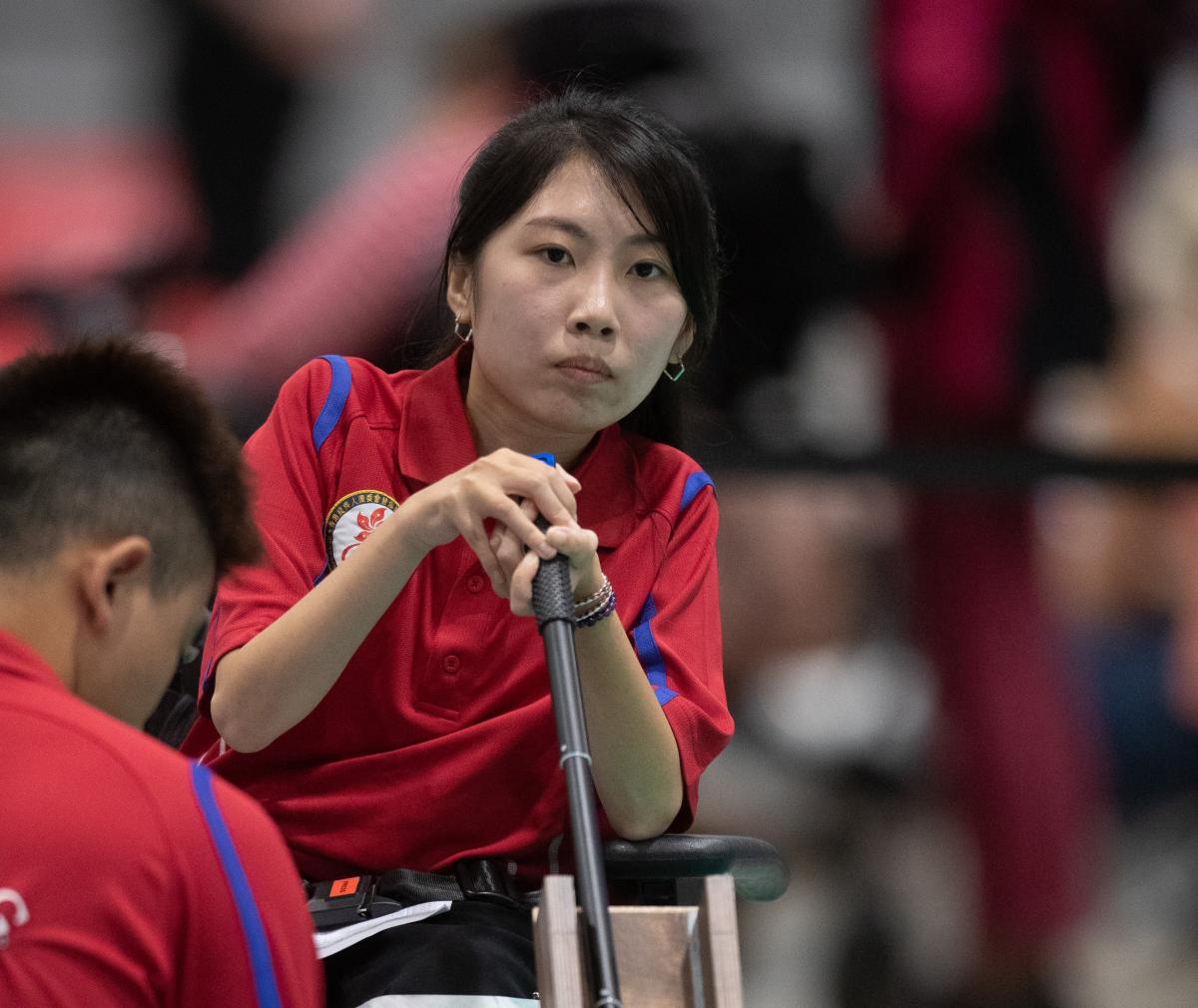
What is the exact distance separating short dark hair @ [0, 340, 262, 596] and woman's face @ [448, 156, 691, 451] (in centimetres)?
47

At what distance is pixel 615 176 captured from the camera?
1.86m

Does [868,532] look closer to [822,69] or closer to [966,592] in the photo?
[966,592]

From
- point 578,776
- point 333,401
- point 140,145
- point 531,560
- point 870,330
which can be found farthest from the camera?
point 870,330

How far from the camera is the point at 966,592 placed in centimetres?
362

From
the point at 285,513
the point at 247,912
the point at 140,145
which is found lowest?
the point at 247,912

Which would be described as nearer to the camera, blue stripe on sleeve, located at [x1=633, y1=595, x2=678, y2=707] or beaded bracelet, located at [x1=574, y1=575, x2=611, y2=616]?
beaded bracelet, located at [x1=574, y1=575, x2=611, y2=616]

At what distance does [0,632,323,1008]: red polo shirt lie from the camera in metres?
1.19

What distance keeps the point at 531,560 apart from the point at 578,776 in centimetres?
22

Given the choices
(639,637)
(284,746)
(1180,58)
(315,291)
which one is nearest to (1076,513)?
(1180,58)

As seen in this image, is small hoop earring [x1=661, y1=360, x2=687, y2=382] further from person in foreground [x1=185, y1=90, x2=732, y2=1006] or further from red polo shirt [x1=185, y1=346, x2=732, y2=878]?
red polo shirt [x1=185, y1=346, x2=732, y2=878]

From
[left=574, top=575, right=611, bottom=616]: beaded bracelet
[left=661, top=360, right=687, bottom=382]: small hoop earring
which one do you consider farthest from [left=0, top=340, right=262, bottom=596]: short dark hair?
[left=661, top=360, right=687, bottom=382]: small hoop earring

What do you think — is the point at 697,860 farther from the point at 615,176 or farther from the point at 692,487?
the point at 615,176

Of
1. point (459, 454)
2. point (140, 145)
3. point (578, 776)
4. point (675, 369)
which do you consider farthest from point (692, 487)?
point (140, 145)

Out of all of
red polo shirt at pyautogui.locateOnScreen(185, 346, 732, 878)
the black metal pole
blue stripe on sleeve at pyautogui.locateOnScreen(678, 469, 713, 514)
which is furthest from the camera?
blue stripe on sleeve at pyautogui.locateOnScreen(678, 469, 713, 514)
